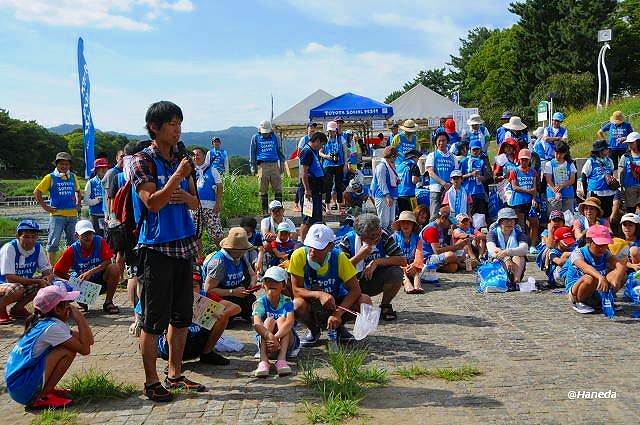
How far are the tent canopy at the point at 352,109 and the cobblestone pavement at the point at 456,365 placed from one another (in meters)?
11.5

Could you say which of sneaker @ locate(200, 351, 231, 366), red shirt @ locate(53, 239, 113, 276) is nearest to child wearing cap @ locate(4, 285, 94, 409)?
sneaker @ locate(200, 351, 231, 366)

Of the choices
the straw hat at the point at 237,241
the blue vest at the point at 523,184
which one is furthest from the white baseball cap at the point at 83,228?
the blue vest at the point at 523,184

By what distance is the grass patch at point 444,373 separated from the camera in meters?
4.82

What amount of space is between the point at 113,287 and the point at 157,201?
4.23 metres

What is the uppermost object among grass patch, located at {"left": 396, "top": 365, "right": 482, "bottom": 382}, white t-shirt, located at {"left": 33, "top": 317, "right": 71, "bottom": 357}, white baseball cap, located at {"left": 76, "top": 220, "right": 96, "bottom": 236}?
white baseball cap, located at {"left": 76, "top": 220, "right": 96, "bottom": 236}

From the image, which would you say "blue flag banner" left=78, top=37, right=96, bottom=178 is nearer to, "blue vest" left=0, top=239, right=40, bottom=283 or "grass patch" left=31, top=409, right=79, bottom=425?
"blue vest" left=0, top=239, right=40, bottom=283

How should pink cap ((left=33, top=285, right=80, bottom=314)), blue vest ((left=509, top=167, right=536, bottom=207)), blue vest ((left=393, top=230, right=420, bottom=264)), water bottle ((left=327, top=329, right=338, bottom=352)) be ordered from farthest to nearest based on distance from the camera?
blue vest ((left=509, top=167, right=536, bottom=207)) < blue vest ((left=393, top=230, right=420, bottom=264)) < water bottle ((left=327, top=329, right=338, bottom=352)) < pink cap ((left=33, top=285, right=80, bottom=314))

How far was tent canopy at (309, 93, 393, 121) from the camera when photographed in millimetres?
18109

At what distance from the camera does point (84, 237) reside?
746 centimetres

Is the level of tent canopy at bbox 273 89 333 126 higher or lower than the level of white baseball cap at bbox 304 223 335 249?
higher

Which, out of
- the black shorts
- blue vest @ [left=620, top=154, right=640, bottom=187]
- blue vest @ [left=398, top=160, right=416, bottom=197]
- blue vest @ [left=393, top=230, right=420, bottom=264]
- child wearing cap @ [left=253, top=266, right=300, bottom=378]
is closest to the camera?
the black shorts

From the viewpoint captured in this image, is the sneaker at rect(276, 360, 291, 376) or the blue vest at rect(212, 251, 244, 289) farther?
the blue vest at rect(212, 251, 244, 289)

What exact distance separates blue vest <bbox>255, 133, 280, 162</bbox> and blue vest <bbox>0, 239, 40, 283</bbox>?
16.9ft

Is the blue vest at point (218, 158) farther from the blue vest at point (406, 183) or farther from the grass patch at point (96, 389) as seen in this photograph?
the grass patch at point (96, 389)
